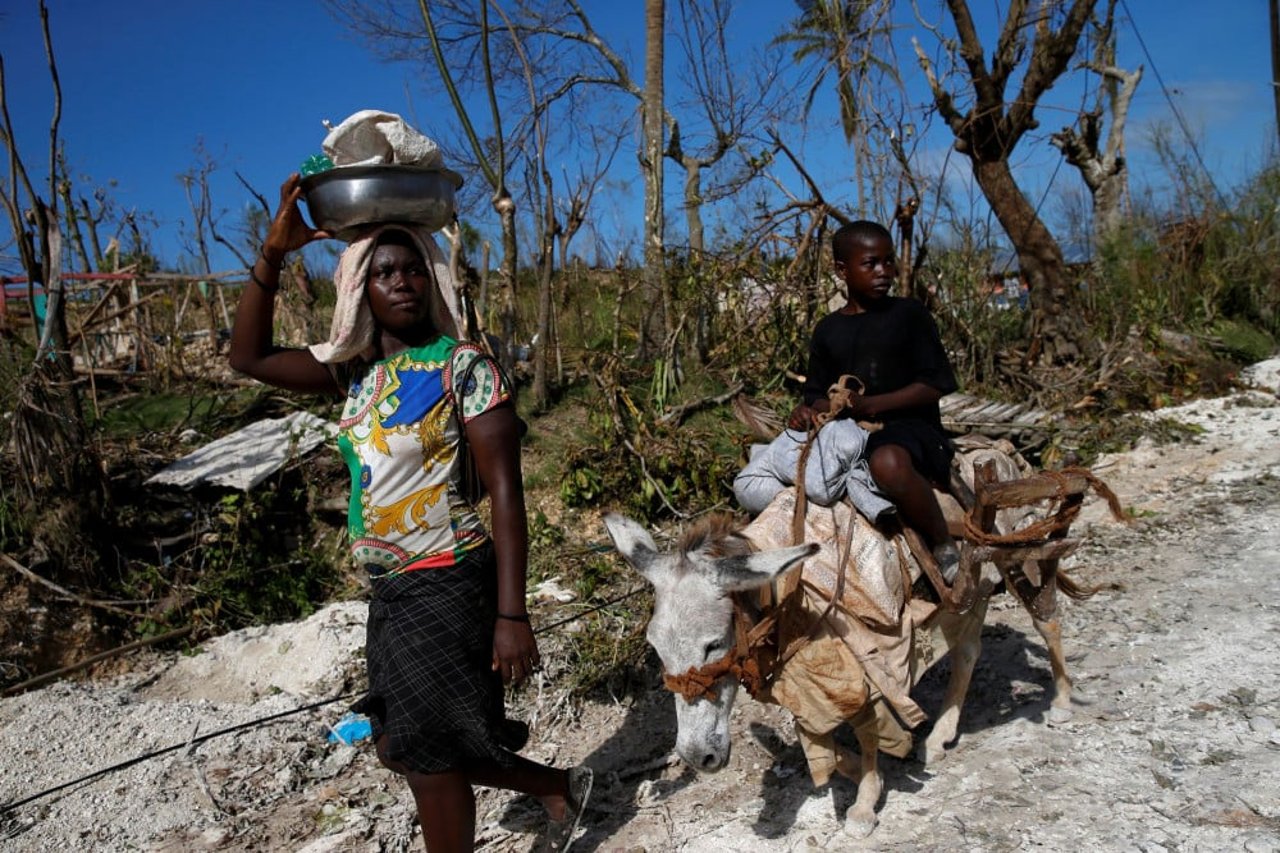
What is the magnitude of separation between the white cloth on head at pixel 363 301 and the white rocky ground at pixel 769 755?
211 centimetres

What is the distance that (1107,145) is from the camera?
17016 mm

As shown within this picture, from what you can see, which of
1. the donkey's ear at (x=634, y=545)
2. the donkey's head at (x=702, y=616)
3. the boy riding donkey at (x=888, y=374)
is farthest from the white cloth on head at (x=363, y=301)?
the boy riding donkey at (x=888, y=374)

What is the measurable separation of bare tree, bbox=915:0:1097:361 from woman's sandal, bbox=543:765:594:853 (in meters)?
7.22

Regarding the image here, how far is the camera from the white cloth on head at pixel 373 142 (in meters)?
2.59

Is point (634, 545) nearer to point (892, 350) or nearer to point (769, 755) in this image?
point (892, 350)

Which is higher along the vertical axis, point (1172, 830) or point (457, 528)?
point (457, 528)

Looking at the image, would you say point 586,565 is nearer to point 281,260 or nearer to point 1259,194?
point 281,260

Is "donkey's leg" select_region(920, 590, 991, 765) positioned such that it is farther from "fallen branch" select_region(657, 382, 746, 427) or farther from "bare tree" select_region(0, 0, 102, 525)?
"bare tree" select_region(0, 0, 102, 525)

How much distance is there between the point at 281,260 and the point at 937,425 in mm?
2551

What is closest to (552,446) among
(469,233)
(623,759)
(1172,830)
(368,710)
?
(623,759)

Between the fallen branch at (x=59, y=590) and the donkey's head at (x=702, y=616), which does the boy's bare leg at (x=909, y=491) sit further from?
the fallen branch at (x=59, y=590)

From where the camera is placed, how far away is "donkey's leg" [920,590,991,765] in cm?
373

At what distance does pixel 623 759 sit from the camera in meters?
4.14

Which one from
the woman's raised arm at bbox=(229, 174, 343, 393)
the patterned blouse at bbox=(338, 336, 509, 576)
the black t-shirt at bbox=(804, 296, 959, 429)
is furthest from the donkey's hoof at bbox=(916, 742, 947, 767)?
the woman's raised arm at bbox=(229, 174, 343, 393)
